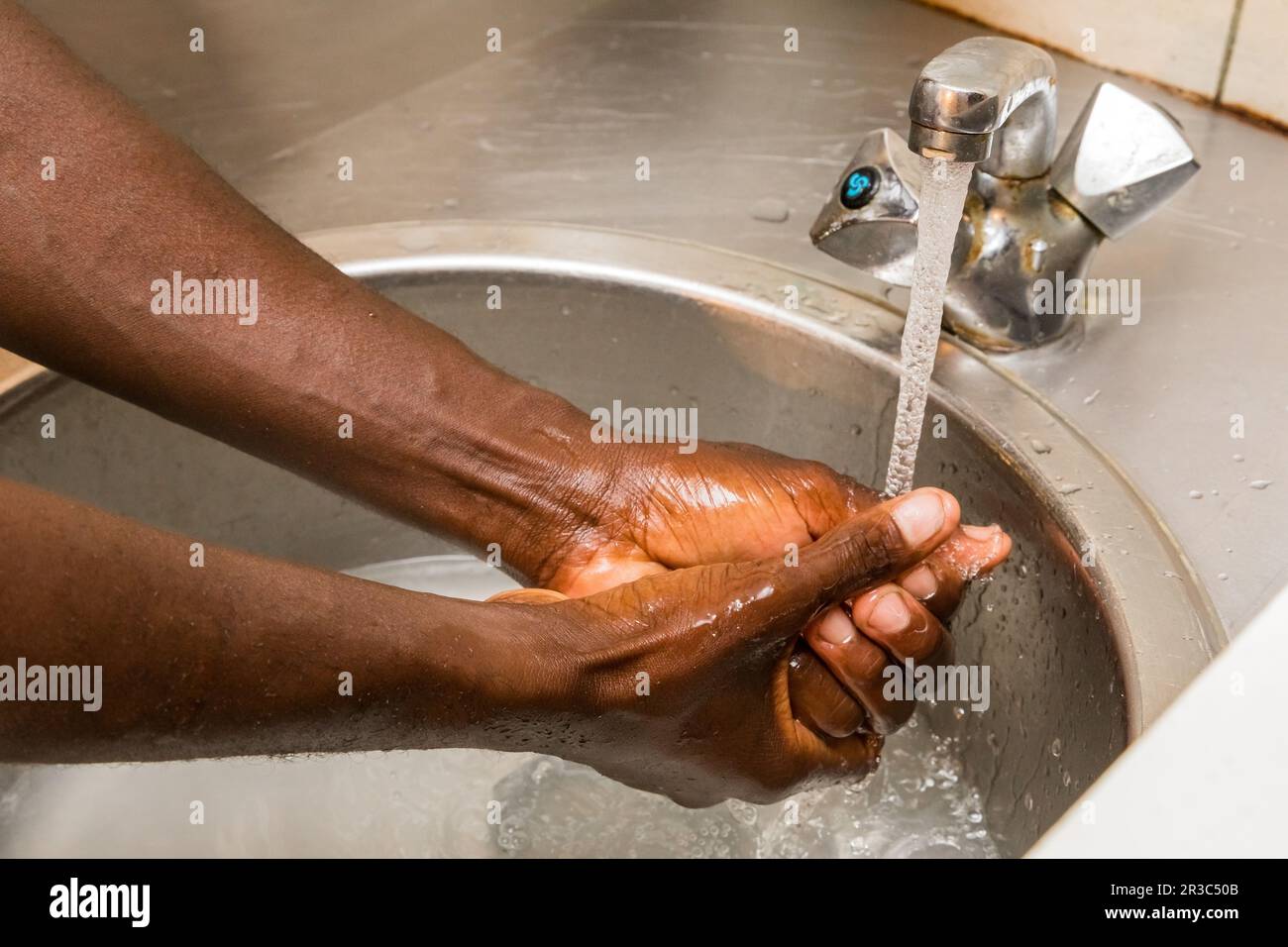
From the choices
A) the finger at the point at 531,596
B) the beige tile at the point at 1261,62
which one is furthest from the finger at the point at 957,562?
the beige tile at the point at 1261,62

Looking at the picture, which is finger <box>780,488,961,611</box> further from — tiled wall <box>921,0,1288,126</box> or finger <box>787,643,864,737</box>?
tiled wall <box>921,0,1288,126</box>

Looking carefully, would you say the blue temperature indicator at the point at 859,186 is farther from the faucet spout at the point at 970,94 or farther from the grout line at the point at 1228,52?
the grout line at the point at 1228,52

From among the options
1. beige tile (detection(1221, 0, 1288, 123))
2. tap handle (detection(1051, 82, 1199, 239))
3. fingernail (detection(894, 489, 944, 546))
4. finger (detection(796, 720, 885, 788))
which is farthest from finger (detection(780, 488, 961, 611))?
beige tile (detection(1221, 0, 1288, 123))

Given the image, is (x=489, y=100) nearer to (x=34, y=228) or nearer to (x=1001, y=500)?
(x=34, y=228)

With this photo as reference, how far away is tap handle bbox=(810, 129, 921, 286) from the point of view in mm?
818

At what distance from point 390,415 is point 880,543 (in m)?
0.33

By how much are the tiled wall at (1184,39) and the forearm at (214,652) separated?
32.4 inches

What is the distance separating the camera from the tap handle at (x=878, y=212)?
2.68ft

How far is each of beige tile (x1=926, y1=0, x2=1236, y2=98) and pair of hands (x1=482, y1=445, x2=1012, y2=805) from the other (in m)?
0.54

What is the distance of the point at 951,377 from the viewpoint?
0.88 metres

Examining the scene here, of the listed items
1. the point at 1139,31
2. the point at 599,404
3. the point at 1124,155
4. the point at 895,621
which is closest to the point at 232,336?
the point at 599,404

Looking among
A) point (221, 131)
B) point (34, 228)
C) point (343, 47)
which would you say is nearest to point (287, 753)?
point (34, 228)

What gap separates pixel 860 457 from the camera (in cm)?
97

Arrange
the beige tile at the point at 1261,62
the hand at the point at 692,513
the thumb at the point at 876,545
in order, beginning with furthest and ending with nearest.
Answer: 1. the beige tile at the point at 1261,62
2. the hand at the point at 692,513
3. the thumb at the point at 876,545
